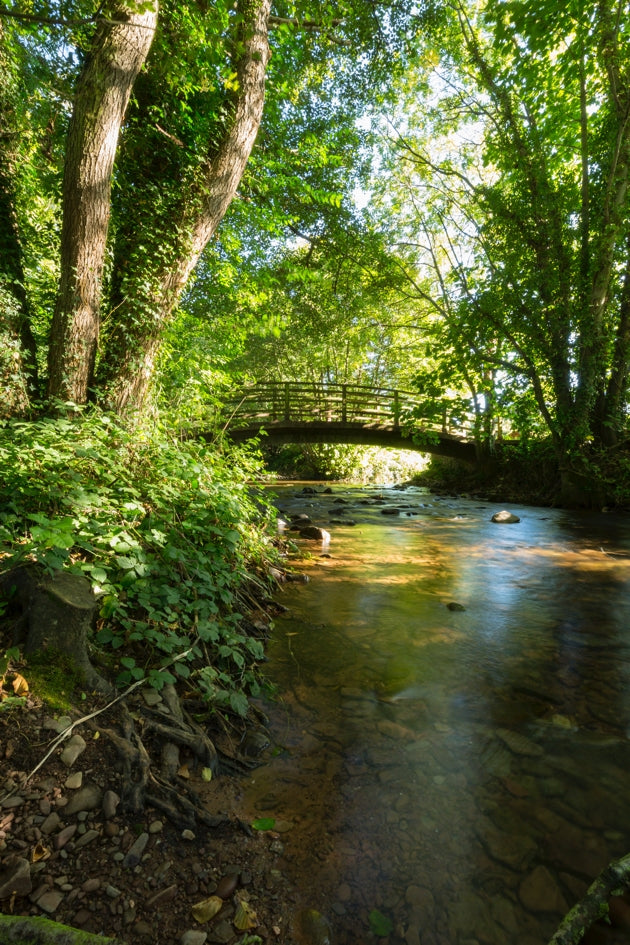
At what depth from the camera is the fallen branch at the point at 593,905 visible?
47.9 inches

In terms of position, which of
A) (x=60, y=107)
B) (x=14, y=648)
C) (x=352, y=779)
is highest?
(x=60, y=107)

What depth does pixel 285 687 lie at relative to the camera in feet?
8.41

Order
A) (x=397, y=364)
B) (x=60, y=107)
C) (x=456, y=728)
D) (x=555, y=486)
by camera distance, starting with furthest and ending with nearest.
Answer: (x=397, y=364) < (x=555, y=486) < (x=60, y=107) < (x=456, y=728)

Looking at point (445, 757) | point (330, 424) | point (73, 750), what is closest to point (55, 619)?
point (73, 750)

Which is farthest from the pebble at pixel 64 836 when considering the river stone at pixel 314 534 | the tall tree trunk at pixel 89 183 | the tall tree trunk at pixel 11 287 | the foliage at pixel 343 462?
the foliage at pixel 343 462

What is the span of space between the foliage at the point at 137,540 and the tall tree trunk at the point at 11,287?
0.48 metres

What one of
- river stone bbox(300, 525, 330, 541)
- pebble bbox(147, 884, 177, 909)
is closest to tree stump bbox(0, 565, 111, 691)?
pebble bbox(147, 884, 177, 909)

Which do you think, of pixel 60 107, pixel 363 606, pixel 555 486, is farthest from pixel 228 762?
pixel 555 486

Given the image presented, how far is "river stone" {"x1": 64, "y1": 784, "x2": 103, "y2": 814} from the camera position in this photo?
1.36 m

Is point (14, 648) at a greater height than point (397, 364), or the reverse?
point (397, 364)

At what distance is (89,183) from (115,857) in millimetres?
4240

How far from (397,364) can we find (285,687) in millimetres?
22747

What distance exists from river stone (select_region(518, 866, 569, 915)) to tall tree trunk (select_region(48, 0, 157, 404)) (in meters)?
4.00

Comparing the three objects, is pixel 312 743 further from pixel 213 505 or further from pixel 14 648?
pixel 213 505
